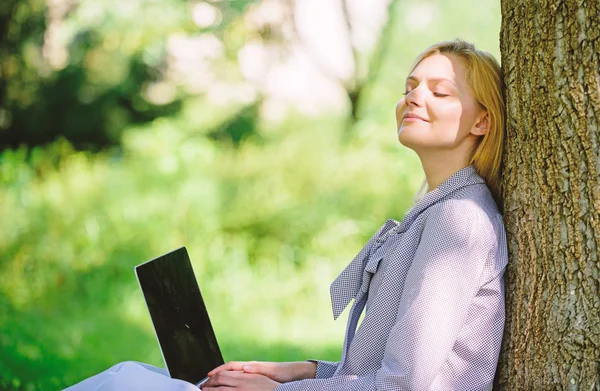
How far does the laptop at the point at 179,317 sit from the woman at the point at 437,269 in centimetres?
11

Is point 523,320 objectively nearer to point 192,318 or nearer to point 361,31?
point 192,318

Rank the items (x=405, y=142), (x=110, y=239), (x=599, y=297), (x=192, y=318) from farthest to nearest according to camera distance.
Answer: (x=110, y=239) → (x=192, y=318) → (x=405, y=142) → (x=599, y=297)

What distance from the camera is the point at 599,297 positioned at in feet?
6.13

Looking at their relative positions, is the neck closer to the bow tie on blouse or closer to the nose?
the bow tie on blouse

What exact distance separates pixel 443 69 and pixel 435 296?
0.67m

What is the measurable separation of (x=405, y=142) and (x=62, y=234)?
517 cm

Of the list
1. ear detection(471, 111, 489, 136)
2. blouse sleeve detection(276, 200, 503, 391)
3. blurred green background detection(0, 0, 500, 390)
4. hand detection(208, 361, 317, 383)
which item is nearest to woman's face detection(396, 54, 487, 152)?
ear detection(471, 111, 489, 136)

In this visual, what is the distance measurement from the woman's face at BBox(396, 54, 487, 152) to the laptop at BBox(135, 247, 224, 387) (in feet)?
2.56

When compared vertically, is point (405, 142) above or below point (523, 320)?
above

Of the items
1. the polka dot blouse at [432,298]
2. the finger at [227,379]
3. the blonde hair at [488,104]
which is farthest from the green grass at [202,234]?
the blonde hair at [488,104]

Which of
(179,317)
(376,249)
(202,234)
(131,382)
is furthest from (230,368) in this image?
(202,234)

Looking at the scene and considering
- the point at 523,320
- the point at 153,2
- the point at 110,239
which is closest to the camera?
the point at 523,320

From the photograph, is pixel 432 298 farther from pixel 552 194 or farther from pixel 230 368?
pixel 230 368

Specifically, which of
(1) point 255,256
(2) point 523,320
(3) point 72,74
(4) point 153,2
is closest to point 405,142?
(2) point 523,320
